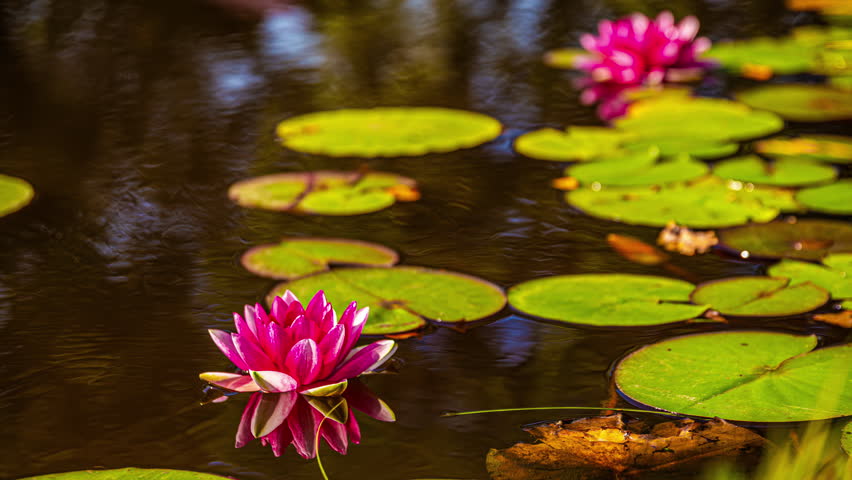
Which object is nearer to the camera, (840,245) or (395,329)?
(395,329)

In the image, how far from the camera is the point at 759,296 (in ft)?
6.11

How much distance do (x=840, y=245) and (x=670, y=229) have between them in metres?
0.37

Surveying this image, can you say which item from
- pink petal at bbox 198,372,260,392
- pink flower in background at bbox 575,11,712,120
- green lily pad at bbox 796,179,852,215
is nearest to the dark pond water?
pink petal at bbox 198,372,260,392

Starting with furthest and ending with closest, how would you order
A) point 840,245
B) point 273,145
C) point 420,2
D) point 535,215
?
point 420,2 < point 273,145 < point 535,215 < point 840,245

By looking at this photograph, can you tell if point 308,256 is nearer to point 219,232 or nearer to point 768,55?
point 219,232

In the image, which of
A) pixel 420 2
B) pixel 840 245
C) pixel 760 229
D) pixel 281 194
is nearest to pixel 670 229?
pixel 760 229

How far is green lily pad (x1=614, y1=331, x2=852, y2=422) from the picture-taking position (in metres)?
1.45

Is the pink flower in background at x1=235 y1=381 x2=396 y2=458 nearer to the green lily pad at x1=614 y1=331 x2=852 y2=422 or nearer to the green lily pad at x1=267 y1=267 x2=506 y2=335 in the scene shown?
the green lily pad at x1=267 y1=267 x2=506 y2=335

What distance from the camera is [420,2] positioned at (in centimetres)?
535

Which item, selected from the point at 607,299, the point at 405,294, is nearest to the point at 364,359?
the point at 405,294

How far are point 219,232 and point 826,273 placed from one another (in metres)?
1.36

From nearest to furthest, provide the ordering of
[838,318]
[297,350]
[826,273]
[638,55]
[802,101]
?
[297,350] → [838,318] → [826,273] → [802,101] → [638,55]

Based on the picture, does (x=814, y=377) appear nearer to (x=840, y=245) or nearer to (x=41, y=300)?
(x=840, y=245)

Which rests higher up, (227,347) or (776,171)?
(227,347)
